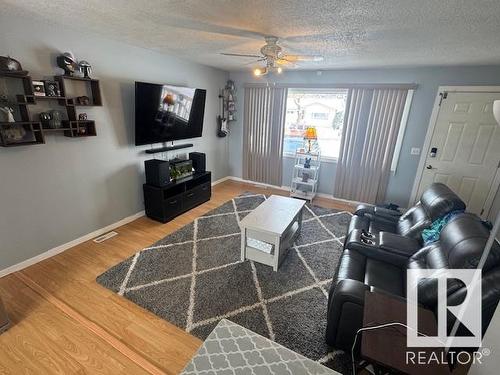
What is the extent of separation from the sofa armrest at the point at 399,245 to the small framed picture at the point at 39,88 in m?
3.58

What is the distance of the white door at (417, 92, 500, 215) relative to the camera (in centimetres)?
344

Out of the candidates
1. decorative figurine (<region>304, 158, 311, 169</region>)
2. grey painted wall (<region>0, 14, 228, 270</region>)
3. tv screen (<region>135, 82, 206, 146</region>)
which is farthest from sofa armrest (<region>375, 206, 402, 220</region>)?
grey painted wall (<region>0, 14, 228, 270</region>)

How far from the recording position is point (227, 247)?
3072 millimetres

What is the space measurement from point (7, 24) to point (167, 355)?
3093 millimetres

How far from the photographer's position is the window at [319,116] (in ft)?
14.8

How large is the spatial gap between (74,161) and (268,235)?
2.41 metres

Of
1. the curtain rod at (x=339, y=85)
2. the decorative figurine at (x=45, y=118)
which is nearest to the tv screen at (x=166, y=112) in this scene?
the decorative figurine at (x=45, y=118)

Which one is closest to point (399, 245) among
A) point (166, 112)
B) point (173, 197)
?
point (173, 197)

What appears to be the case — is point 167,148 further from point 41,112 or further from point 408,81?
point 408,81

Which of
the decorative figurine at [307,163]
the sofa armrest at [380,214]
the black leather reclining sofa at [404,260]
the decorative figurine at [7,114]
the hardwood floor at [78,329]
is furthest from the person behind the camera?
the decorative figurine at [307,163]

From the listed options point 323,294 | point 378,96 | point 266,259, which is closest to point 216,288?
point 266,259

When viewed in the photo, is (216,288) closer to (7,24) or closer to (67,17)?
(67,17)

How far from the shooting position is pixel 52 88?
2.41 m

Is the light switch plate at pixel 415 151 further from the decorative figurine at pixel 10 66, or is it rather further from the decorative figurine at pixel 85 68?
the decorative figurine at pixel 10 66
